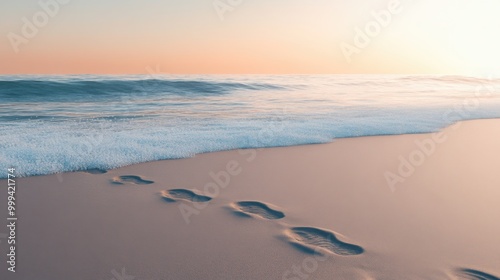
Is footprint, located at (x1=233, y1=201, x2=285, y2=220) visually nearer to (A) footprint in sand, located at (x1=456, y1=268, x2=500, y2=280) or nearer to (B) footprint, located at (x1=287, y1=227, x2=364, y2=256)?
(B) footprint, located at (x1=287, y1=227, x2=364, y2=256)

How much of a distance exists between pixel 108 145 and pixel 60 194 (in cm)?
213

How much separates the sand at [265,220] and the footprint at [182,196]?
20mm

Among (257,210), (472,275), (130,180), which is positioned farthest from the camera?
(130,180)

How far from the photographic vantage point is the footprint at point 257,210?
149 inches

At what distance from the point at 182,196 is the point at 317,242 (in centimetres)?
157

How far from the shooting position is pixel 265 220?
3668 mm

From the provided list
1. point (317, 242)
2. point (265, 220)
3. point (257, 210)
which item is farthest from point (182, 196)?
point (317, 242)

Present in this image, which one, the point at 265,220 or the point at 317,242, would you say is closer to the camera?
the point at 317,242

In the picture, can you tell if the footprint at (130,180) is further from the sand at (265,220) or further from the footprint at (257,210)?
the footprint at (257,210)

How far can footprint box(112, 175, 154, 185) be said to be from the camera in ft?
15.4

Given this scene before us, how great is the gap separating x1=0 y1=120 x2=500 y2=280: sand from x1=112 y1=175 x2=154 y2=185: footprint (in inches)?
A: 0.6

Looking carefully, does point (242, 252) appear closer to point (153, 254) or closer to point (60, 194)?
point (153, 254)

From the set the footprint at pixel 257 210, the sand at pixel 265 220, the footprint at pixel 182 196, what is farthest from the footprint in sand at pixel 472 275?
the footprint at pixel 182 196

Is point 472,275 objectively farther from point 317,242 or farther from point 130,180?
point 130,180
